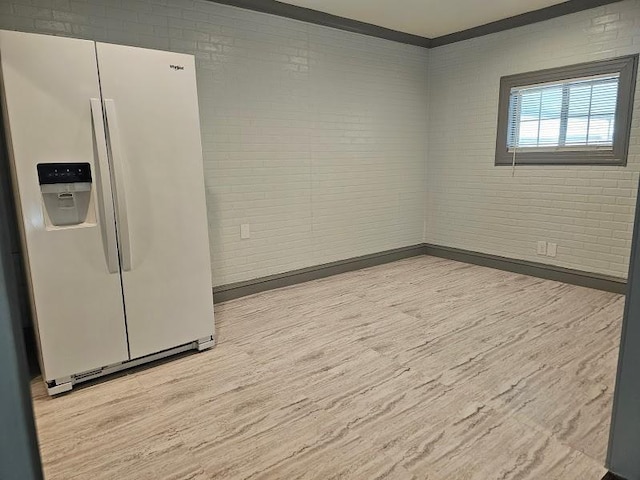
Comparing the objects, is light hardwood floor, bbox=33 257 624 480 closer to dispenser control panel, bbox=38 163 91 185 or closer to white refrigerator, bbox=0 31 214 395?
white refrigerator, bbox=0 31 214 395

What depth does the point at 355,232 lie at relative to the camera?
15.4 ft

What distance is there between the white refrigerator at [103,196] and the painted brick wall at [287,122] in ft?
2.99

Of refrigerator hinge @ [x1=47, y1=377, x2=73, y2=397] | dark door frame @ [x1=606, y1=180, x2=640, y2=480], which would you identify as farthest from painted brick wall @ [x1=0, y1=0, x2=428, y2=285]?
dark door frame @ [x1=606, y1=180, x2=640, y2=480]

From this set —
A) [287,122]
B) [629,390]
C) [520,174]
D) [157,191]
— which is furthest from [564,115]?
[157,191]

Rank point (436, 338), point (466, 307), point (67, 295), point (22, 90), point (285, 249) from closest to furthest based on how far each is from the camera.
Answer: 1. point (22, 90)
2. point (67, 295)
3. point (436, 338)
4. point (466, 307)
5. point (285, 249)

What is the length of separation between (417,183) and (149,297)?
3.72 metres

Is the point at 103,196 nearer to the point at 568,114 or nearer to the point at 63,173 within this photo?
the point at 63,173

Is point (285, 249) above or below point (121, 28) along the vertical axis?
below

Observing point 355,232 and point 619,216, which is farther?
point 355,232

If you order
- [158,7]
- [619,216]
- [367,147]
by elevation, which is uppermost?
[158,7]

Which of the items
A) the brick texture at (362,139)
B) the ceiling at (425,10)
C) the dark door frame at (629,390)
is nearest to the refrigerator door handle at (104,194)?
the brick texture at (362,139)

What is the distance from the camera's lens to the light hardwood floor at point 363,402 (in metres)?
1.76

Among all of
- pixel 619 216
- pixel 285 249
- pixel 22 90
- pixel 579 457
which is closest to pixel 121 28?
pixel 22 90

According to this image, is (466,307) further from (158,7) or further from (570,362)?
(158,7)
